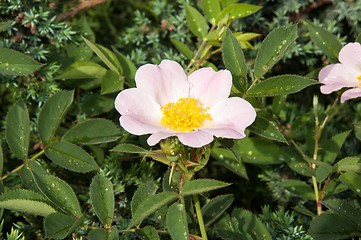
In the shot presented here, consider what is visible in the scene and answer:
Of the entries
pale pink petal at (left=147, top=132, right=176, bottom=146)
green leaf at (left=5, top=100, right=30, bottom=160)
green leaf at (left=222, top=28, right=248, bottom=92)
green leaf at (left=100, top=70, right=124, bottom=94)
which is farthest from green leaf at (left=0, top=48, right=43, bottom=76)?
green leaf at (left=222, top=28, right=248, bottom=92)

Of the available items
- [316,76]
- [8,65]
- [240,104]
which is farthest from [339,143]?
[8,65]

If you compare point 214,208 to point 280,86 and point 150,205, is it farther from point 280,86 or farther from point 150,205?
point 280,86

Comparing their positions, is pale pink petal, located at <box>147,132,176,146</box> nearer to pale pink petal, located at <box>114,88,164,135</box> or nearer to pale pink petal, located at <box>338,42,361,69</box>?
pale pink petal, located at <box>114,88,164,135</box>

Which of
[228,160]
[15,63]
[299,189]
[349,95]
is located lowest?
[299,189]

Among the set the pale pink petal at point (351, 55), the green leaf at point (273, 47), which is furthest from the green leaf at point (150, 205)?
the pale pink petal at point (351, 55)

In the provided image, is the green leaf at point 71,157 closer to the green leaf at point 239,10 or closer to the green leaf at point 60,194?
the green leaf at point 60,194

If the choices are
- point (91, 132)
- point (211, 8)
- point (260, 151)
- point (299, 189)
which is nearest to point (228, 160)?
point (260, 151)

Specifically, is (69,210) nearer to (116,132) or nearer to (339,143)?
(116,132)
